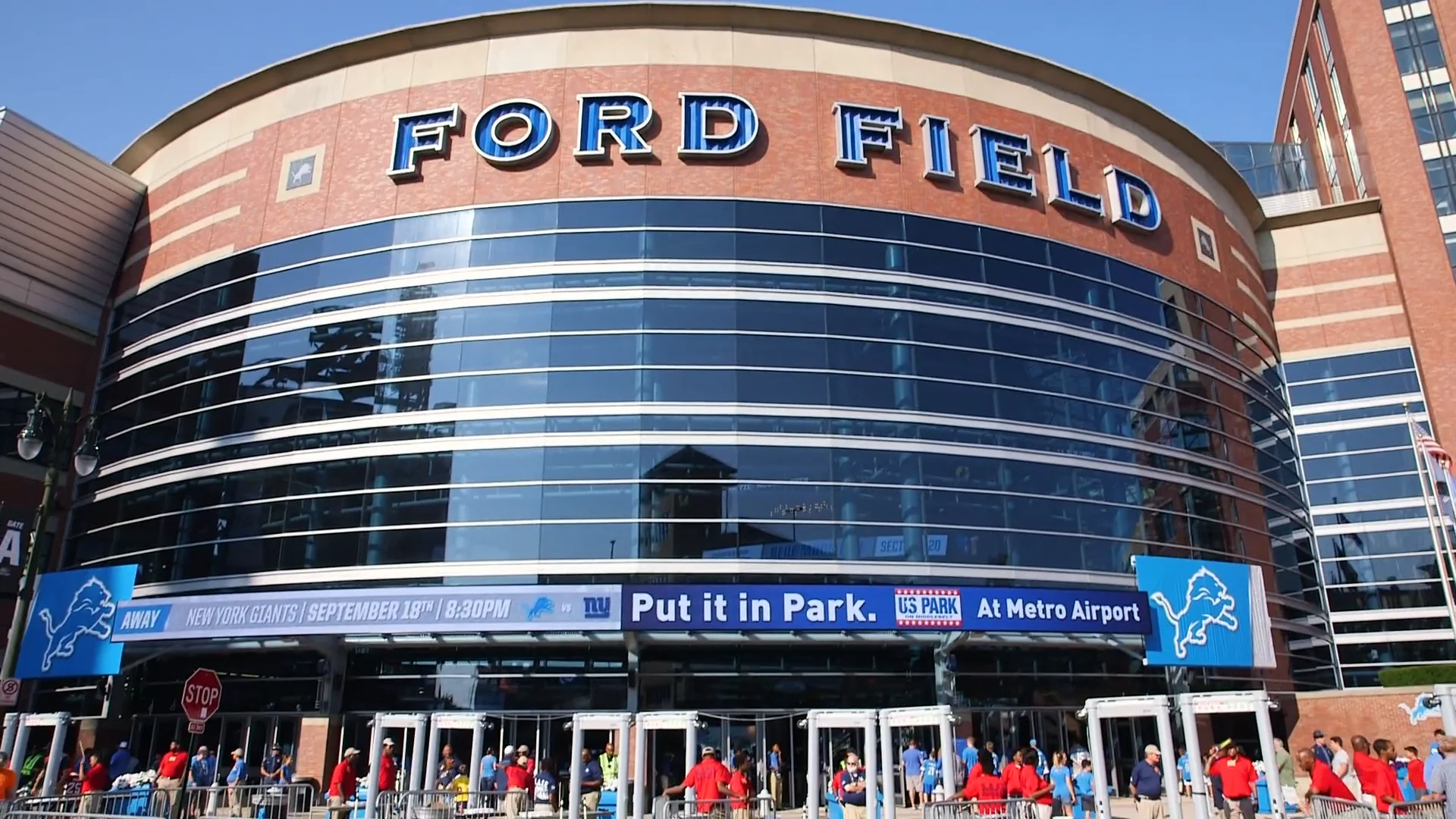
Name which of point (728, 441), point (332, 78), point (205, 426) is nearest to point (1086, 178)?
point (728, 441)

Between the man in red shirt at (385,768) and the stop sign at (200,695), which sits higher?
the stop sign at (200,695)

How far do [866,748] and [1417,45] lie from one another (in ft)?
169

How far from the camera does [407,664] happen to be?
29250 millimetres

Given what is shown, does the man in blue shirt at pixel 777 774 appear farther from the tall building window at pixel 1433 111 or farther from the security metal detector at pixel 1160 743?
the tall building window at pixel 1433 111

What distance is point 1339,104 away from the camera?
5794 centimetres

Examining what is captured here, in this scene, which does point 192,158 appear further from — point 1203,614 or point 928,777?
point 1203,614

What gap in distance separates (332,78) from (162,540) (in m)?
17.3

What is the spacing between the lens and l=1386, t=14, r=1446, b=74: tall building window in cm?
5109

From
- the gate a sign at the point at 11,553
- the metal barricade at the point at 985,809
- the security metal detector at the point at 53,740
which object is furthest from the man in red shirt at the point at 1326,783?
the security metal detector at the point at 53,740

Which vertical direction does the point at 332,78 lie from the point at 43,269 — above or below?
above

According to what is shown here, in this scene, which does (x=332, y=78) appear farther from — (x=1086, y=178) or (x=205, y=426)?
(x=1086, y=178)

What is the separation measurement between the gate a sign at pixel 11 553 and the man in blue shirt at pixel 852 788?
16513 millimetres

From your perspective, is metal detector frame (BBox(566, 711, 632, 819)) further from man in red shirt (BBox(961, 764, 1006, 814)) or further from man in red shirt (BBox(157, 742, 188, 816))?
man in red shirt (BBox(157, 742, 188, 816))

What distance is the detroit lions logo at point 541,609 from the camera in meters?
27.0
